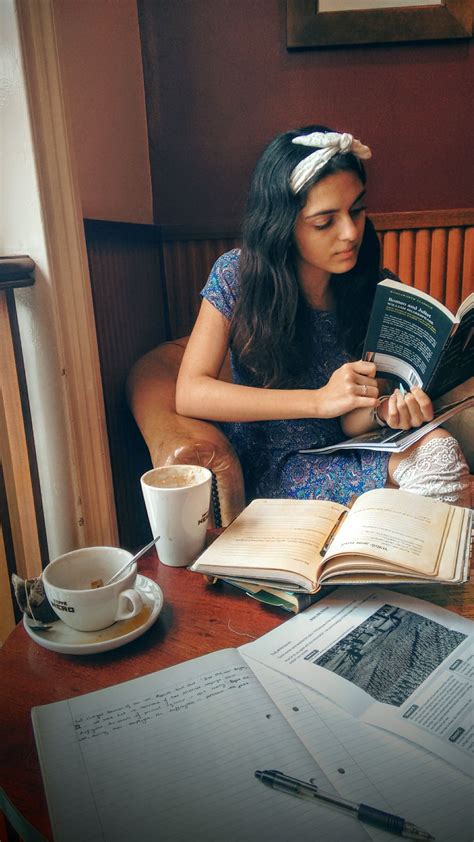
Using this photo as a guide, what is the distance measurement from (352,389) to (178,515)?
492mm

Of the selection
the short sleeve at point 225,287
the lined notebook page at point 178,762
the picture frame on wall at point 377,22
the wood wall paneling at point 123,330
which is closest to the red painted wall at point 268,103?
the picture frame on wall at point 377,22

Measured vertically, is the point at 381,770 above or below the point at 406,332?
below

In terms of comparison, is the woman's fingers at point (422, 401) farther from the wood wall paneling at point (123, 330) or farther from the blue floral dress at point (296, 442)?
the wood wall paneling at point (123, 330)

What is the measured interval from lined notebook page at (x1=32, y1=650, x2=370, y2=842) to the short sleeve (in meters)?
0.86

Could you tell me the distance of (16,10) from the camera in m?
1.05

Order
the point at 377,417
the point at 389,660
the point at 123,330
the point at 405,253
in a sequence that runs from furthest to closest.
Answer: the point at 405,253 → the point at 123,330 → the point at 377,417 → the point at 389,660

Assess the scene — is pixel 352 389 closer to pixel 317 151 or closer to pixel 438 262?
pixel 317 151

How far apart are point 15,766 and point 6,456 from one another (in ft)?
Answer: 2.54

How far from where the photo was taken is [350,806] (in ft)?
1.54

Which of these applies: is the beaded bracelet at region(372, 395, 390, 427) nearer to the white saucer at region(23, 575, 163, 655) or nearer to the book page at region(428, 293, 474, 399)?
the book page at region(428, 293, 474, 399)

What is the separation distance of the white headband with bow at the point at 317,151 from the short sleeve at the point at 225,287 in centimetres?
22

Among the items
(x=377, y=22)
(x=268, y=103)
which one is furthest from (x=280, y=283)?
(x=377, y=22)

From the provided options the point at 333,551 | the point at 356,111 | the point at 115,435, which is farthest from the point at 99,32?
the point at 333,551

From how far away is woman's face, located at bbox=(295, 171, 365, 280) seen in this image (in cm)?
123
